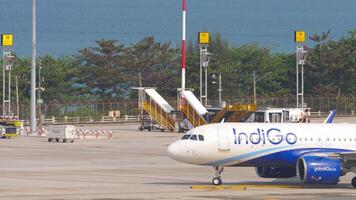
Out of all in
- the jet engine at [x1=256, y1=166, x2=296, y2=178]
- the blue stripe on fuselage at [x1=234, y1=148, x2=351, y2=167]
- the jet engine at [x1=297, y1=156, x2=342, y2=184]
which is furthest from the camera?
Answer: the jet engine at [x1=256, y1=166, x2=296, y2=178]

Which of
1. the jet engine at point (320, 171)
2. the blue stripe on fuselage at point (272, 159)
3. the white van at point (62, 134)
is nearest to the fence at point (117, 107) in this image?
the white van at point (62, 134)

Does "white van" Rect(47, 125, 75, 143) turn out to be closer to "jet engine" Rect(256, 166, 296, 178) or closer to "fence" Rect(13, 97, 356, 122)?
"fence" Rect(13, 97, 356, 122)

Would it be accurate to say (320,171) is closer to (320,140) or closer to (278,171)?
(320,140)

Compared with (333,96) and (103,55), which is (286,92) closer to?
(333,96)

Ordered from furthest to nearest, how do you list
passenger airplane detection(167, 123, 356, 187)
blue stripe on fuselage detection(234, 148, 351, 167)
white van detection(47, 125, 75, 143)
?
white van detection(47, 125, 75, 143) → blue stripe on fuselage detection(234, 148, 351, 167) → passenger airplane detection(167, 123, 356, 187)

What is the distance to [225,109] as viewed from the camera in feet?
365

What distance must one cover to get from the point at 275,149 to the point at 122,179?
349 inches

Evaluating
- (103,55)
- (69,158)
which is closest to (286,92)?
(103,55)

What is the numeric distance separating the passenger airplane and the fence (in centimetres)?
8793

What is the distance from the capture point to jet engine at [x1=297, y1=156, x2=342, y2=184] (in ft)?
150

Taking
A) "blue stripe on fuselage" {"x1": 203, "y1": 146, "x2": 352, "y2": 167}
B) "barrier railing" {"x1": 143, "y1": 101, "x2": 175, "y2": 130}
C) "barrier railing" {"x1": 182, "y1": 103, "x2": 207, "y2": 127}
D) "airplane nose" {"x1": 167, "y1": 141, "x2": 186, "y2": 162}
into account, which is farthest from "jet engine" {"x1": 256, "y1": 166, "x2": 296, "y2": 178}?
"barrier railing" {"x1": 143, "y1": 101, "x2": 175, "y2": 130}

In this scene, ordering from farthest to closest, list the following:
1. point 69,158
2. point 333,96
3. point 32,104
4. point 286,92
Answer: point 286,92 < point 333,96 < point 32,104 < point 69,158

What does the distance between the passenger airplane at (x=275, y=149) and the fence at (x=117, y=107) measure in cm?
8793

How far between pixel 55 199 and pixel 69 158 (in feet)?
100
